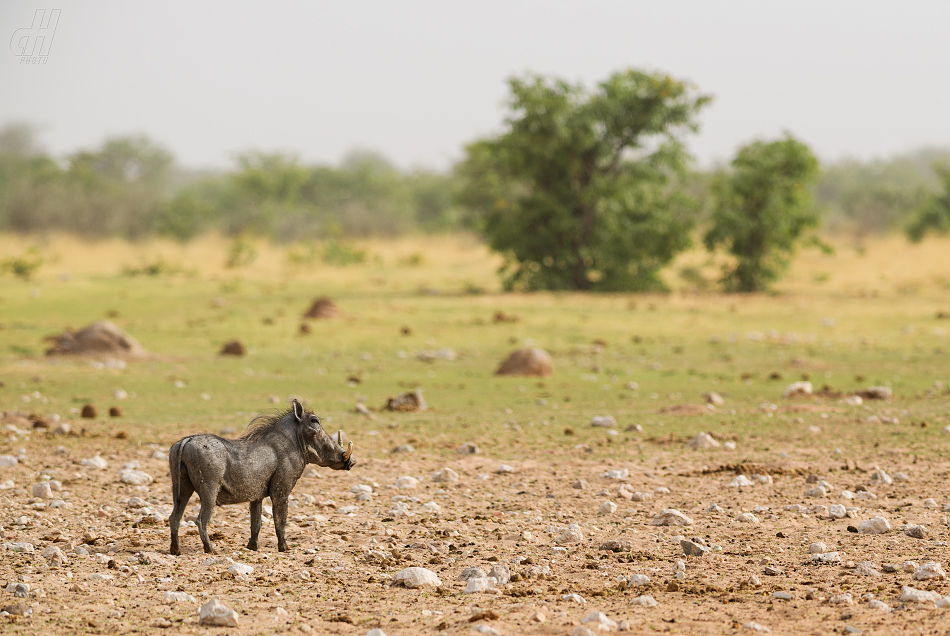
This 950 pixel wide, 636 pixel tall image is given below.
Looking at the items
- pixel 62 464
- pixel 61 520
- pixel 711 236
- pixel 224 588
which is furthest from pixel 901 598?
pixel 711 236

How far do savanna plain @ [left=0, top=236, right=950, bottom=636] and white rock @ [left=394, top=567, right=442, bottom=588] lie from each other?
0.23ft

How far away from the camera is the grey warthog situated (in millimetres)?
5949

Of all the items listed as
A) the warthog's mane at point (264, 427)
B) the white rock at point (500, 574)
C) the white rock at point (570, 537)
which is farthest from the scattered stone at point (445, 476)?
the white rock at point (500, 574)

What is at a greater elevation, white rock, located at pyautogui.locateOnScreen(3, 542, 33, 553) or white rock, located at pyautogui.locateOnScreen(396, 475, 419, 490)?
white rock, located at pyautogui.locateOnScreen(396, 475, 419, 490)

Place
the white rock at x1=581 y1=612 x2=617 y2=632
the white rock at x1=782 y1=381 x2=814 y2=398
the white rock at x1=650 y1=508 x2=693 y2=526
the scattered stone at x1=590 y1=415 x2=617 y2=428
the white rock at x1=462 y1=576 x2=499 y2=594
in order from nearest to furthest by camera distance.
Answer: the white rock at x1=581 y1=612 x2=617 y2=632 → the white rock at x1=462 y1=576 x2=499 y2=594 → the white rock at x1=650 y1=508 x2=693 y2=526 → the scattered stone at x1=590 y1=415 x2=617 y2=428 → the white rock at x1=782 y1=381 x2=814 y2=398

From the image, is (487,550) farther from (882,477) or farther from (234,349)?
→ (234,349)

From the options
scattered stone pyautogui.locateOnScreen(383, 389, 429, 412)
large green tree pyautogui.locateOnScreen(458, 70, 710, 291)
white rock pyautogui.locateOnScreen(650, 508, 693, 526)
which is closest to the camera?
white rock pyautogui.locateOnScreen(650, 508, 693, 526)

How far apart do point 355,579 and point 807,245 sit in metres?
28.2

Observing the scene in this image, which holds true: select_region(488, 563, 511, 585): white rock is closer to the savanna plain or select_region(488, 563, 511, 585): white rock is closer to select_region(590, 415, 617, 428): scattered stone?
the savanna plain

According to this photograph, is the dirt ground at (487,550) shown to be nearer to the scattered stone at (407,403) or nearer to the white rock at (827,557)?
the white rock at (827,557)

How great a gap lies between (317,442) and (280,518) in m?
0.52

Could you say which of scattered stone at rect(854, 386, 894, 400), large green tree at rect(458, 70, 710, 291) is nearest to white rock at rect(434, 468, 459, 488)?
scattered stone at rect(854, 386, 894, 400)

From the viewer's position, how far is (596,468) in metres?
9.10

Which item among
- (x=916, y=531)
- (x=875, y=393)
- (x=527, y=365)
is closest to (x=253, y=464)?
(x=916, y=531)
